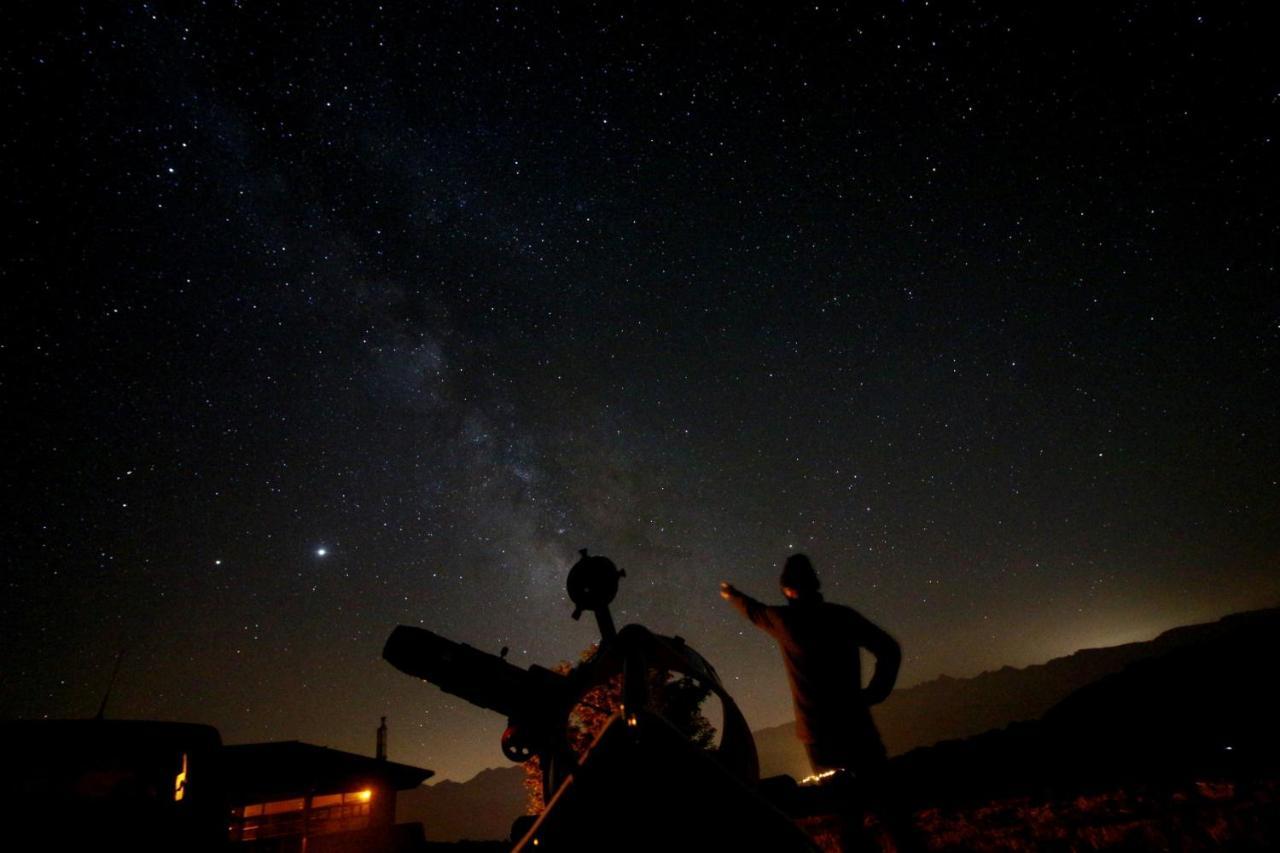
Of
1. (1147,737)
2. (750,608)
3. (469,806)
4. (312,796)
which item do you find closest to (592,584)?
(750,608)

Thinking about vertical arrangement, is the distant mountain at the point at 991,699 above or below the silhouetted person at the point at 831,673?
below

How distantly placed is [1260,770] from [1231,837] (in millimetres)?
325

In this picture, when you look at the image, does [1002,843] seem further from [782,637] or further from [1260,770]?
[782,637]

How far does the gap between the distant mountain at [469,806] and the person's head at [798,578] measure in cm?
9173

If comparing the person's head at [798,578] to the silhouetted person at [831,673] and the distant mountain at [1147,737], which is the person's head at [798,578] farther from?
the distant mountain at [1147,737]

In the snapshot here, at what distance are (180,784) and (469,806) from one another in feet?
553

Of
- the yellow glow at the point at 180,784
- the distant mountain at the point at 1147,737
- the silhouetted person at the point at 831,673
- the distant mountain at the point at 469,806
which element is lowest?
the distant mountain at the point at 469,806

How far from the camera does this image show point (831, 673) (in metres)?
3.27

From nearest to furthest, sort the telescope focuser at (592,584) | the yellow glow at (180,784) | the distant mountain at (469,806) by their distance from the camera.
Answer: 1. the telescope focuser at (592,584)
2. the yellow glow at (180,784)
3. the distant mountain at (469,806)

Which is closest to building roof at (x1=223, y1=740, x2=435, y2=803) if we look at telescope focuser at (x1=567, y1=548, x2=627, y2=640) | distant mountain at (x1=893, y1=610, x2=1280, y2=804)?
telescope focuser at (x1=567, y1=548, x2=627, y2=640)

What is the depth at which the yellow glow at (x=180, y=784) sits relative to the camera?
5.43 metres

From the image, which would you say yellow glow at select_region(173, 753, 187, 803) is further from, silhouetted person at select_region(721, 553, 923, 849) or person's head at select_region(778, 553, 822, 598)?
person's head at select_region(778, 553, 822, 598)

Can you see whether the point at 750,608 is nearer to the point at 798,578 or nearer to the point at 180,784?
the point at 798,578

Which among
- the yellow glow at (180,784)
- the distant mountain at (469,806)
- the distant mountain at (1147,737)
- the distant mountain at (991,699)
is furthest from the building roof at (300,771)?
the distant mountain at (991,699)
